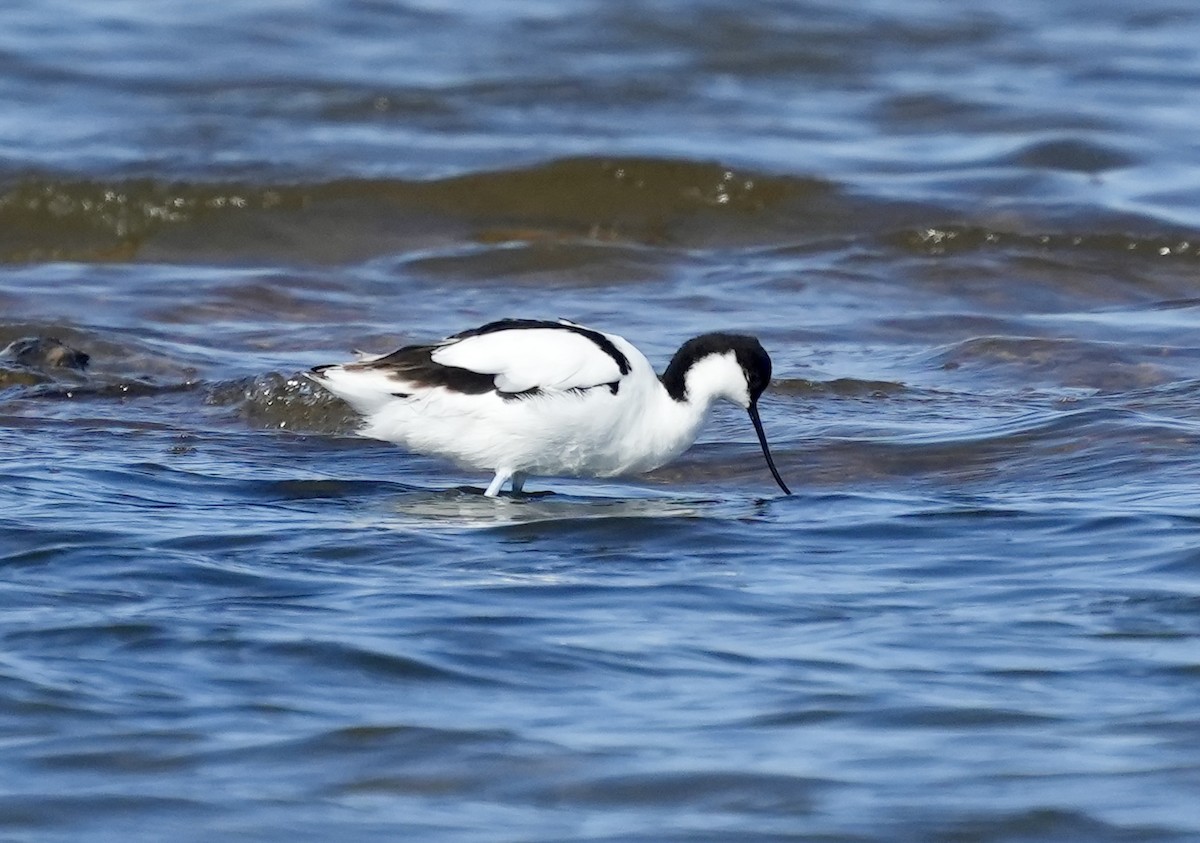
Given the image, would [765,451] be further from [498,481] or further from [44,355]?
[44,355]

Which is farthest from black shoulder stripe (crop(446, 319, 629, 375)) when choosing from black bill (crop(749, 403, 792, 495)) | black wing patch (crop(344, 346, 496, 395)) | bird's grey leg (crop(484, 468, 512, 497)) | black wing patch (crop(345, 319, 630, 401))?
black bill (crop(749, 403, 792, 495))

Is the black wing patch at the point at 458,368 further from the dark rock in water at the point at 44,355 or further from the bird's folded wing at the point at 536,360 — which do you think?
the dark rock in water at the point at 44,355

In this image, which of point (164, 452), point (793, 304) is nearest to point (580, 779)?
point (164, 452)

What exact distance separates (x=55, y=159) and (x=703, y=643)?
10214 mm

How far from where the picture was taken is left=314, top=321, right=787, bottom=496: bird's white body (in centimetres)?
737

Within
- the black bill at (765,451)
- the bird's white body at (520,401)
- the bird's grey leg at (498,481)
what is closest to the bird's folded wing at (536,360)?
the bird's white body at (520,401)

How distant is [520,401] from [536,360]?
16cm

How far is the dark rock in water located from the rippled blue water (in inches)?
2.5

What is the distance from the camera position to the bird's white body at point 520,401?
7367mm

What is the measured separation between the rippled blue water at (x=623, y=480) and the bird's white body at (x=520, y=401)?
22cm

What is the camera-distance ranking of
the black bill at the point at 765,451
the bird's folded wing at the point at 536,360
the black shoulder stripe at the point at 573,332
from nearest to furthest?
the bird's folded wing at the point at 536,360 < the black shoulder stripe at the point at 573,332 < the black bill at the point at 765,451

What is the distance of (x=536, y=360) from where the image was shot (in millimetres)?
7367

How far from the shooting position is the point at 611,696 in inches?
197

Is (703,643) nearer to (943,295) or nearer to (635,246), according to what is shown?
(943,295)
